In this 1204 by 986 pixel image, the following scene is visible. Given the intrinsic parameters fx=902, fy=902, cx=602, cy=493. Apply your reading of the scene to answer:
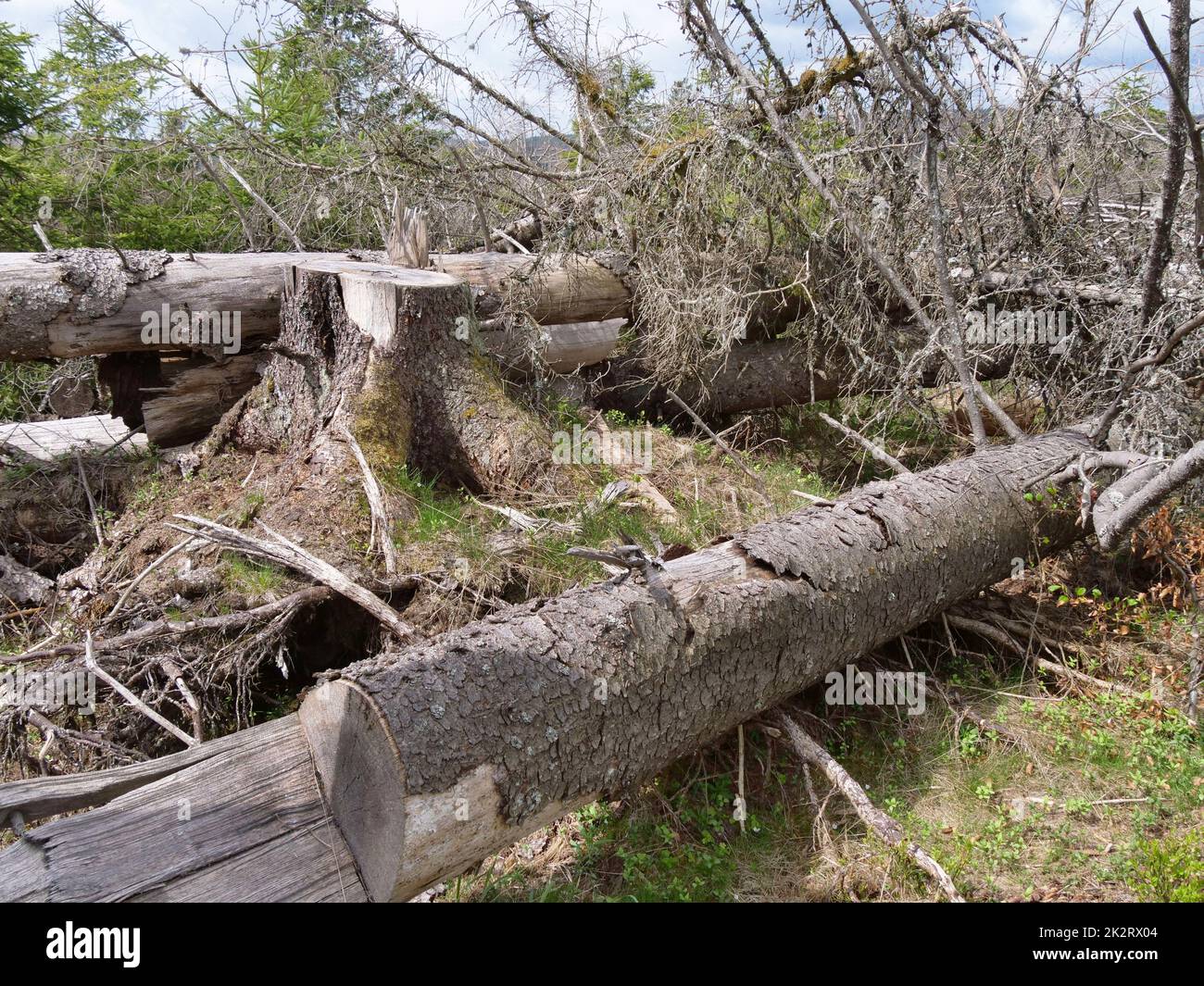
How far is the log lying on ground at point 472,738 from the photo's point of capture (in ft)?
7.53

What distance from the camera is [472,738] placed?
2.46m

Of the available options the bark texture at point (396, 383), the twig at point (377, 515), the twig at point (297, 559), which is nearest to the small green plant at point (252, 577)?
the twig at point (297, 559)

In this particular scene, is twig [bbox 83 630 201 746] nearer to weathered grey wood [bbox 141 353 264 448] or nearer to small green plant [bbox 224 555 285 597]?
small green plant [bbox 224 555 285 597]

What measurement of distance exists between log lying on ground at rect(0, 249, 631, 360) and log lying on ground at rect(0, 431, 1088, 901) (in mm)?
3000

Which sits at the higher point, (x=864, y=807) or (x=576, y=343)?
(x=576, y=343)

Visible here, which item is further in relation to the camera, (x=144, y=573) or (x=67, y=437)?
(x=67, y=437)

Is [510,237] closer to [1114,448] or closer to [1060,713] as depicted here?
[1114,448]

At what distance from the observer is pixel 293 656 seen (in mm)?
3850

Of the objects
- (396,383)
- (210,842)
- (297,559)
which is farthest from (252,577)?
(210,842)

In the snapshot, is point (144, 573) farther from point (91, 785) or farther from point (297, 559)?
point (91, 785)

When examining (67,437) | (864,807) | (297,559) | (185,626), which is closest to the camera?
(864,807)

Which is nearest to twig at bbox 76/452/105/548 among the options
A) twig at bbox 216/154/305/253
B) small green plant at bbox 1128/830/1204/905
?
twig at bbox 216/154/305/253

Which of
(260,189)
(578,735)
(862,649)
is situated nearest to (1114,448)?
(862,649)

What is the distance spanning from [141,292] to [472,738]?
12.1ft
